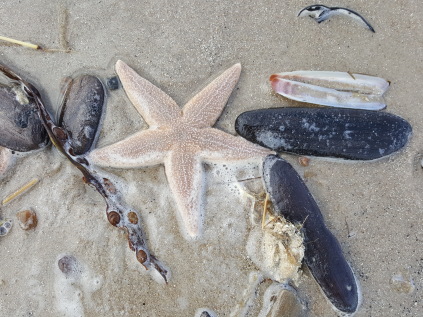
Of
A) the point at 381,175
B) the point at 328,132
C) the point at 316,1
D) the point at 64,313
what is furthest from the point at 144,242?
the point at 316,1

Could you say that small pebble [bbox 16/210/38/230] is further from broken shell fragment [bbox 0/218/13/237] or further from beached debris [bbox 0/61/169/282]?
beached debris [bbox 0/61/169/282]

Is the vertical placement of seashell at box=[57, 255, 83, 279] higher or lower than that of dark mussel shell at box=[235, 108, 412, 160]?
lower

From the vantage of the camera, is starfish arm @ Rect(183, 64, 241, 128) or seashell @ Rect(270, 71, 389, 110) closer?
starfish arm @ Rect(183, 64, 241, 128)

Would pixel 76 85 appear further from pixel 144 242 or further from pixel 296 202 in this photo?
pixel 296 202

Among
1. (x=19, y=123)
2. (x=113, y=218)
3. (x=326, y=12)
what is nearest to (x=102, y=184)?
(x=113, y=218)

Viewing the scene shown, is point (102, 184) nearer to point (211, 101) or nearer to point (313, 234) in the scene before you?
point (211, 101)

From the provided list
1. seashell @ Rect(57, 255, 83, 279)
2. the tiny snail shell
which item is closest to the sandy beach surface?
seashell @ Rect(57, 255, 83, 279)
